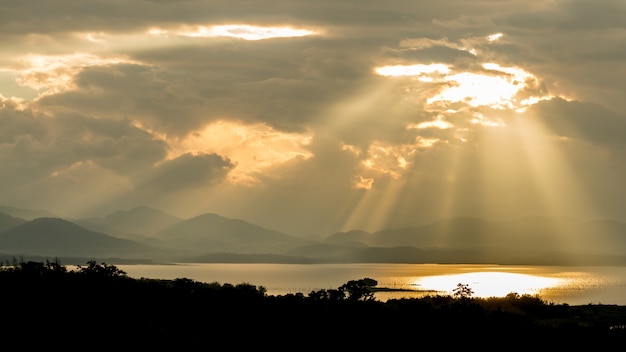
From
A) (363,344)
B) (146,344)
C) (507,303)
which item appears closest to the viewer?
→ (146,344)

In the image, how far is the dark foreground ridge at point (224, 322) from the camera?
82.9m

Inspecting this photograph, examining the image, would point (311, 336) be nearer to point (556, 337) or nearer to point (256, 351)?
point (256, 351)

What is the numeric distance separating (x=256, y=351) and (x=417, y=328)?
2000cm

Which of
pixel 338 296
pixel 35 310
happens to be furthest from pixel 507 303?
pixel 35 310

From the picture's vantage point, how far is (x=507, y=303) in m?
137

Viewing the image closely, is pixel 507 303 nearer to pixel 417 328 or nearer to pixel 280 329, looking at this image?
pixel 417 328

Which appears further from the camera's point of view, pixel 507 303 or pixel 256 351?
pixel 507 303

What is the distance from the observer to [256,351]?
82.5m

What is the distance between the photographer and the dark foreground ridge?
82887mm

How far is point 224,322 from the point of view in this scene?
299 feet

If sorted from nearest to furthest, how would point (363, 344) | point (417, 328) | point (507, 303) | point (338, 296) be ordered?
point (363, 344)
point (417, 328)
point (338, 296)
point (507, 303)

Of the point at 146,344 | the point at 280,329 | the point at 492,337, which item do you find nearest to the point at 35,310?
the point at 146,344

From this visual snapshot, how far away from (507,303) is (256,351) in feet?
216

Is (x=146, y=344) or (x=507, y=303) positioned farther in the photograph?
(x=507, y=303)
